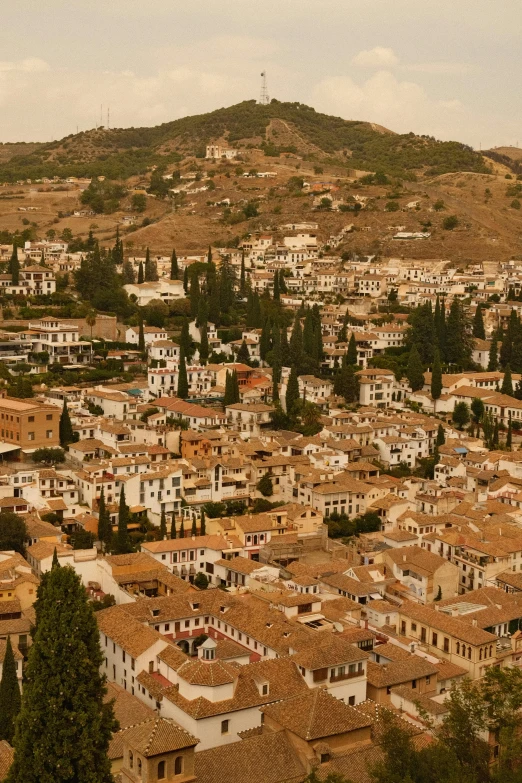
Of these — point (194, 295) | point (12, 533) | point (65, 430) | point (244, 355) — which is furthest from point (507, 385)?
point (12, 533)

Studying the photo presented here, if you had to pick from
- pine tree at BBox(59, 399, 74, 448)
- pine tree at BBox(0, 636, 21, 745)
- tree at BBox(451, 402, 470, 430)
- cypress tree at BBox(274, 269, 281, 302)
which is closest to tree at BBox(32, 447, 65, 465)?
pine tree at BBox(59, 399, 74, 448)

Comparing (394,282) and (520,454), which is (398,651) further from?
(394,282)

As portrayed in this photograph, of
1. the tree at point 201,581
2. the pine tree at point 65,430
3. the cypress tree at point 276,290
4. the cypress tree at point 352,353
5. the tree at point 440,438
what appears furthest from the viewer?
the cypress tree at point 276,290

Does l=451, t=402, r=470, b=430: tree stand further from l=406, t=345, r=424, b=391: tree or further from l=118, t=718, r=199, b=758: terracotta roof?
l=118, t=718, r=199, b=758: terracotta roof

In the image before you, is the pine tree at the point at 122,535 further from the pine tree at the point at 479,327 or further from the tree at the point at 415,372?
the pine tree at the point at 479,327

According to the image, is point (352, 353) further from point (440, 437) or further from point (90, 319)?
point (90, 319)

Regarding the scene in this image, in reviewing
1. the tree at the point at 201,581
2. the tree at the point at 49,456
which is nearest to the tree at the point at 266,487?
the tree at the point at 201,581

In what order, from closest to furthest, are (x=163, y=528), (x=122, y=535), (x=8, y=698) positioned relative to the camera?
1. (x=8, y=698)
2. (x=122, y=535)
3. (x=163, y=528)
